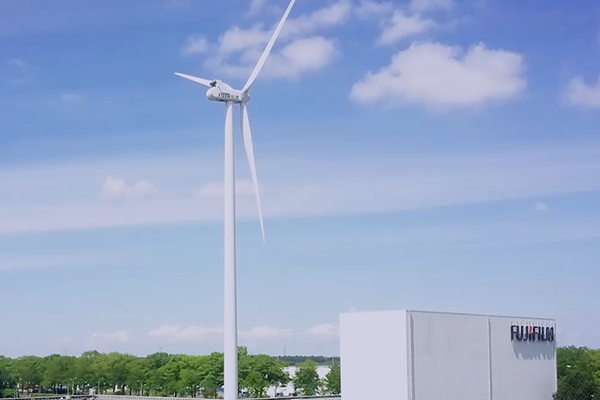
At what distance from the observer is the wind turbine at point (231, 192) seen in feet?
143

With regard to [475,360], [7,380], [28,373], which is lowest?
[7,380]

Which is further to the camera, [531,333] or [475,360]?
[531,333]

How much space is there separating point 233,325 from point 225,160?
9.19 meters

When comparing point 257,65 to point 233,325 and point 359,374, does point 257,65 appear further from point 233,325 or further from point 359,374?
point 359,374

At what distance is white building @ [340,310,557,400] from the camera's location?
5975 cm

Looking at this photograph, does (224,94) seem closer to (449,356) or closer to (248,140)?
(248,140)

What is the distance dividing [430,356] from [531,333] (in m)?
15.7

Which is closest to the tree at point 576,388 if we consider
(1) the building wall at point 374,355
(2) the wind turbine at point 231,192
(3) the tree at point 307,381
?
(1) the building wall at point 374,355

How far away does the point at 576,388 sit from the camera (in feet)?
241

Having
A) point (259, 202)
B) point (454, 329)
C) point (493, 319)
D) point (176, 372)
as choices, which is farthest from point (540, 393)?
point (176, 372)

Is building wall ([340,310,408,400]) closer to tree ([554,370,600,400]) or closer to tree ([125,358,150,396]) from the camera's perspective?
tree ([554,370,600,400])

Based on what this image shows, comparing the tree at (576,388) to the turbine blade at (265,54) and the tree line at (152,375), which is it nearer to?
the turbine blade at (265,54)

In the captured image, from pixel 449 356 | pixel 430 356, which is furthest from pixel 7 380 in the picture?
pixel 430 356

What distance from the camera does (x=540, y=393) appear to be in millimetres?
73250
